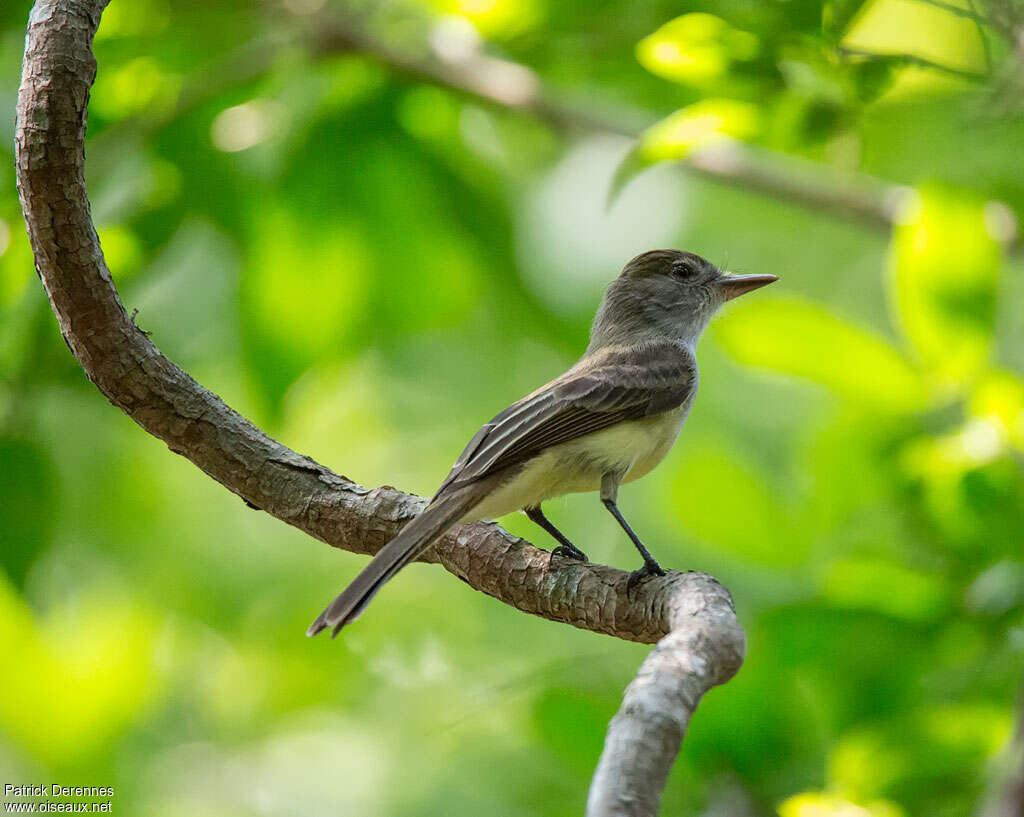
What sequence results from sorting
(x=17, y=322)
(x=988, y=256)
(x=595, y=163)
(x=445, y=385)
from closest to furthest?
(x=988, y=256) < (x=17, y=322) < (x=595, y=163) < (x=445, y=385)

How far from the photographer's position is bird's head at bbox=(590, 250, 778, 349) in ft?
18.9

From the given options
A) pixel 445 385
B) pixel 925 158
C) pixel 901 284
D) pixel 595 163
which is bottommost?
pixel 901 284

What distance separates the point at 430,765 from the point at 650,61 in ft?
16.0

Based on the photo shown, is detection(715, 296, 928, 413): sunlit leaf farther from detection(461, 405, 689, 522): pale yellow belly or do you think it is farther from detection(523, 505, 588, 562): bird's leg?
detection(523, 505, 588, 562): bird's leg

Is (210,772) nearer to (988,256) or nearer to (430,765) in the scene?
(430,765)

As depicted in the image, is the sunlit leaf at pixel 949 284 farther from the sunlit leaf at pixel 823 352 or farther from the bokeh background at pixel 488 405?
the sunlit leaf at pixel 823 352

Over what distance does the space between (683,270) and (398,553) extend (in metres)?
3.07

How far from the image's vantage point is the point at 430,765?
24.3 feet

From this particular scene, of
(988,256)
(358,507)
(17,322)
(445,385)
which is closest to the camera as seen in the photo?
(358,507)

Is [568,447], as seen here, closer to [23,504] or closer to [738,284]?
[738,284]

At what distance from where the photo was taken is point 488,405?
742cm

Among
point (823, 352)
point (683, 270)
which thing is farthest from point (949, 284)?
point (683, 270)

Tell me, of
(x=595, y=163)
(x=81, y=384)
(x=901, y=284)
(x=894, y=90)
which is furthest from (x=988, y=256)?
(x=81, y=384)

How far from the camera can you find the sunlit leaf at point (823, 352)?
4.45 m
